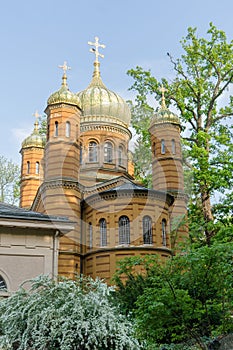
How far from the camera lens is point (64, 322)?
320 inches

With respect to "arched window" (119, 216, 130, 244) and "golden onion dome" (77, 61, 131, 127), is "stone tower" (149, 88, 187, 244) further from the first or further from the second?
"arched window" (119, 216, 130, 244)

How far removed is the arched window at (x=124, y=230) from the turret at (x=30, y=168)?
37.7 feet

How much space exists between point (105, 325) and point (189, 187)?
16.4 metres

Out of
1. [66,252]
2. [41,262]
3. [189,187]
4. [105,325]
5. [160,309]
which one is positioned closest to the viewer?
[160,309]

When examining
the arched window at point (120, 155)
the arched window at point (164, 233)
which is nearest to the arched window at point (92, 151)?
the arched window at point (120, 155)

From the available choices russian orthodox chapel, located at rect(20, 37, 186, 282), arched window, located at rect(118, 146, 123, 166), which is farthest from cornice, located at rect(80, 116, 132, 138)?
arched window, located at rect(118, 146, 123, 166)

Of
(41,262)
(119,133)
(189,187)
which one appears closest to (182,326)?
(41,262)

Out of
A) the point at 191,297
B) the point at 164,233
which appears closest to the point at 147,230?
the point at 164,233

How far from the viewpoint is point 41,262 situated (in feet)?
42.7

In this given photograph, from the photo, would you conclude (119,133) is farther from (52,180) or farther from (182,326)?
(182,326)

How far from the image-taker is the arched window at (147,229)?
64.3 feet

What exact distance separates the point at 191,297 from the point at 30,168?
916 inches

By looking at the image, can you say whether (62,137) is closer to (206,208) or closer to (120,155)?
(120,155)

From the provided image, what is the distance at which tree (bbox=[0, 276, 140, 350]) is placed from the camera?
26.1 ft
